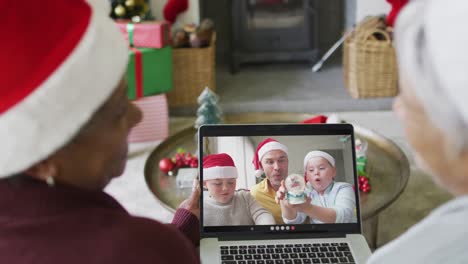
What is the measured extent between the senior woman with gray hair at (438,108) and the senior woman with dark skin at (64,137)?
39 cm

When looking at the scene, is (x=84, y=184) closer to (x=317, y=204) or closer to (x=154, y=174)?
(x=317, y=204)

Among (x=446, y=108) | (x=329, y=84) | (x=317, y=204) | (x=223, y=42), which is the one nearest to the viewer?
(x=446, y=108)

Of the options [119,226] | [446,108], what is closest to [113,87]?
[119,226]

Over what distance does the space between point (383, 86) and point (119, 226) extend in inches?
107

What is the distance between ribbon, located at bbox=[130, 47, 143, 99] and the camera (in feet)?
9.41

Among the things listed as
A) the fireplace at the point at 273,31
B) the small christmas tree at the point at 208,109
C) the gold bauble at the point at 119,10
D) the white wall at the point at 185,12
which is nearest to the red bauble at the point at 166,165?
the small christmas tree at the point at 208,109

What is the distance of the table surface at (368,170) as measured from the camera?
1.84 m

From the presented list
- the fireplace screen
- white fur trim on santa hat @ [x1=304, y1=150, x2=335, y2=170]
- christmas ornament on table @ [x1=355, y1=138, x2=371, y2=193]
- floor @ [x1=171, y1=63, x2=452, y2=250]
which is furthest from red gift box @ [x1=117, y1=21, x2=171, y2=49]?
white fur trim on santa hat @ [x1=304, y1=150, x2=335, y2=170]

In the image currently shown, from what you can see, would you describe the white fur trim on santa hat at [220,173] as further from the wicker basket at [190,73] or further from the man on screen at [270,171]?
the wicker basket at [190,73]

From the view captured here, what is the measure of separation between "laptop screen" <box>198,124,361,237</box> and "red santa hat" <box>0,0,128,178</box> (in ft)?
1.88

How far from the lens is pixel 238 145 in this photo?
4.59ft

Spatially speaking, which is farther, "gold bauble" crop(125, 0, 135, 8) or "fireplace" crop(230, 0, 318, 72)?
"fireplace" crop(230, 0, 318, 72)

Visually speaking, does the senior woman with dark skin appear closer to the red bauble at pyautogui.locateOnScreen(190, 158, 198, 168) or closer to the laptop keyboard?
the laptop keyboard

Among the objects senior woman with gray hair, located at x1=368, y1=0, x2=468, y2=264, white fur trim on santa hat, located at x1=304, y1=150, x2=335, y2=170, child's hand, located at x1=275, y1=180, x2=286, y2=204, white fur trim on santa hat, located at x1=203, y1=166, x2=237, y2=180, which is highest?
senior woman with gray hair, located at x1=368, y1=0, x2=468, y2=264
